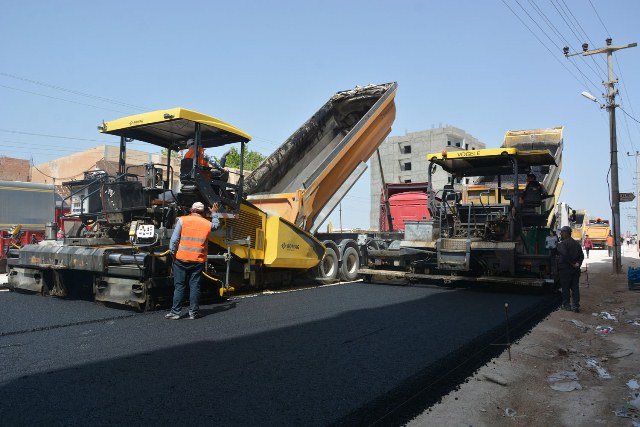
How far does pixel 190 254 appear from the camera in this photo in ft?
16.3

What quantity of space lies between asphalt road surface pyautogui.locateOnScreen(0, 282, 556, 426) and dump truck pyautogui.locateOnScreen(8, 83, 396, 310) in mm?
346

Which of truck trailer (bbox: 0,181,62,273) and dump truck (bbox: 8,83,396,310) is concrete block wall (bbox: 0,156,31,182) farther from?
dump truck (bbox: 8,83,396,310)

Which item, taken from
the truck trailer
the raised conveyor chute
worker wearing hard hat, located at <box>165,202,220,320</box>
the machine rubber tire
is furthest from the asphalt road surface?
the truck trailer

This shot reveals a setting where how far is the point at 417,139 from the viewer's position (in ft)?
156

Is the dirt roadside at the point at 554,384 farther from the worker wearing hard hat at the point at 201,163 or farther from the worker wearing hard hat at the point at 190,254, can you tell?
the worker wearing hard hat at the point at 201,163

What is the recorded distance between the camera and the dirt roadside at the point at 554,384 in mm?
2867

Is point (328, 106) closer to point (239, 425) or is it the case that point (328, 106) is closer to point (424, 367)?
point (424, 367)

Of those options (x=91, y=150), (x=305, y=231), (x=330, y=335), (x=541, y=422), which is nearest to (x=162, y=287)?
(x=330, y=335)

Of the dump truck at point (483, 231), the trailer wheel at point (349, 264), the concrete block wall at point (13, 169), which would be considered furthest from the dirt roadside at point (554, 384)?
the concrete block wall at point (13, 169)

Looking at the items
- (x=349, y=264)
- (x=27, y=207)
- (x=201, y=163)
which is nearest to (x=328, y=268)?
(x=349, y=264)

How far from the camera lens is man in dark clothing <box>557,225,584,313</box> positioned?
637cm

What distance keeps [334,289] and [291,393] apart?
4791 millimetres

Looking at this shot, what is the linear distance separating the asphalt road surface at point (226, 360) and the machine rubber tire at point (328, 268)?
234 cm

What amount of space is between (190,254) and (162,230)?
598 millimetres
